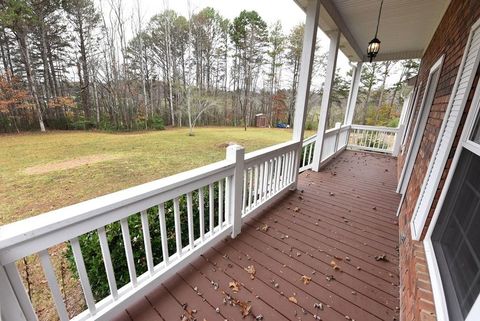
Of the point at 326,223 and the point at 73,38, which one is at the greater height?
the point at 73,38

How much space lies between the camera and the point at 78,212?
1022 millimetres

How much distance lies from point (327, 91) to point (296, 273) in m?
3.61

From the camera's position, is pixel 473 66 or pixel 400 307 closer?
pixel 473 66

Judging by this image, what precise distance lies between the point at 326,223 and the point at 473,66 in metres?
2.11

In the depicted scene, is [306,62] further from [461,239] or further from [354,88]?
[354,88]

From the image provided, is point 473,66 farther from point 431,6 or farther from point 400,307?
point 431,6

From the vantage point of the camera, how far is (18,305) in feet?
2.98

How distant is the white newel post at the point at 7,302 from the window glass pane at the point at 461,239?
1.95m

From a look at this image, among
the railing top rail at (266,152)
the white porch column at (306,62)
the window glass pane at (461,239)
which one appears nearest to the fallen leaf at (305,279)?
the window glass pane at (461,239)

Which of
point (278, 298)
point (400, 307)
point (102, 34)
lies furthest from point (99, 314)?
point (102, 34)

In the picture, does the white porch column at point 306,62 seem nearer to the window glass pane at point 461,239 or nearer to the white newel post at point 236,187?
the white newel post at point 236,187

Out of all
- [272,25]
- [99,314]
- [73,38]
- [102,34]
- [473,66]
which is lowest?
[99,314]

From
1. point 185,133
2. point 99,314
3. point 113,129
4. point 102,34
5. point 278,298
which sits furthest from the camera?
point 185,133

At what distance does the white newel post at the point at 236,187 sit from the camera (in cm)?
208
